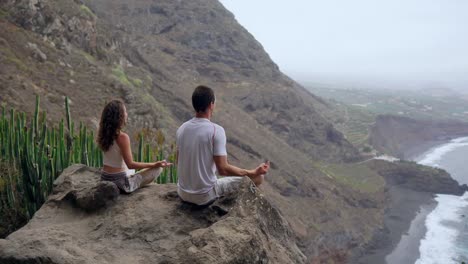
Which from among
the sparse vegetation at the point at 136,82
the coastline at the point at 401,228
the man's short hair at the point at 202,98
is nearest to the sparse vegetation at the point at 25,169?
the man's short hair at the point at 202,98

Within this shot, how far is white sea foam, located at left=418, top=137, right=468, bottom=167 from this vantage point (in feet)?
249

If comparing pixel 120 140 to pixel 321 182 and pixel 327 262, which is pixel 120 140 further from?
pixel 321 182

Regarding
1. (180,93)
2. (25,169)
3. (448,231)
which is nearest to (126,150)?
(25,169)

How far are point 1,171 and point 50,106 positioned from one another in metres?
11.8

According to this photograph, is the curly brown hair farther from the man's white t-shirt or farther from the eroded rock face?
the man's white t-shirt

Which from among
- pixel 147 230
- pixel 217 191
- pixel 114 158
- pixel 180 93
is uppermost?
pixel 114 158

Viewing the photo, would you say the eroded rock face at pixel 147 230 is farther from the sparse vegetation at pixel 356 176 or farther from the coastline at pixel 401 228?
the sparse vegetation at pixel 356 176

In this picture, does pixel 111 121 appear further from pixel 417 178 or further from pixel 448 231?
pixel 417 178

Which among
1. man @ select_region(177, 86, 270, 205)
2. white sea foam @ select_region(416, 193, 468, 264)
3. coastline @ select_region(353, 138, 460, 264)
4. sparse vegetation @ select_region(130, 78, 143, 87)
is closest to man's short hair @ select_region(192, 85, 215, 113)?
man @ select_region(177, 86, 270, 205)

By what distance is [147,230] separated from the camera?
5.60 m

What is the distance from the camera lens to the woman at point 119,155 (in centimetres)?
596

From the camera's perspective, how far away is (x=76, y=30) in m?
27.8

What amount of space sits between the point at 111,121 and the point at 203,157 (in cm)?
130

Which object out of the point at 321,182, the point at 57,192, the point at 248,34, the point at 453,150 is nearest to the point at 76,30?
Answer: the point at 57,192
